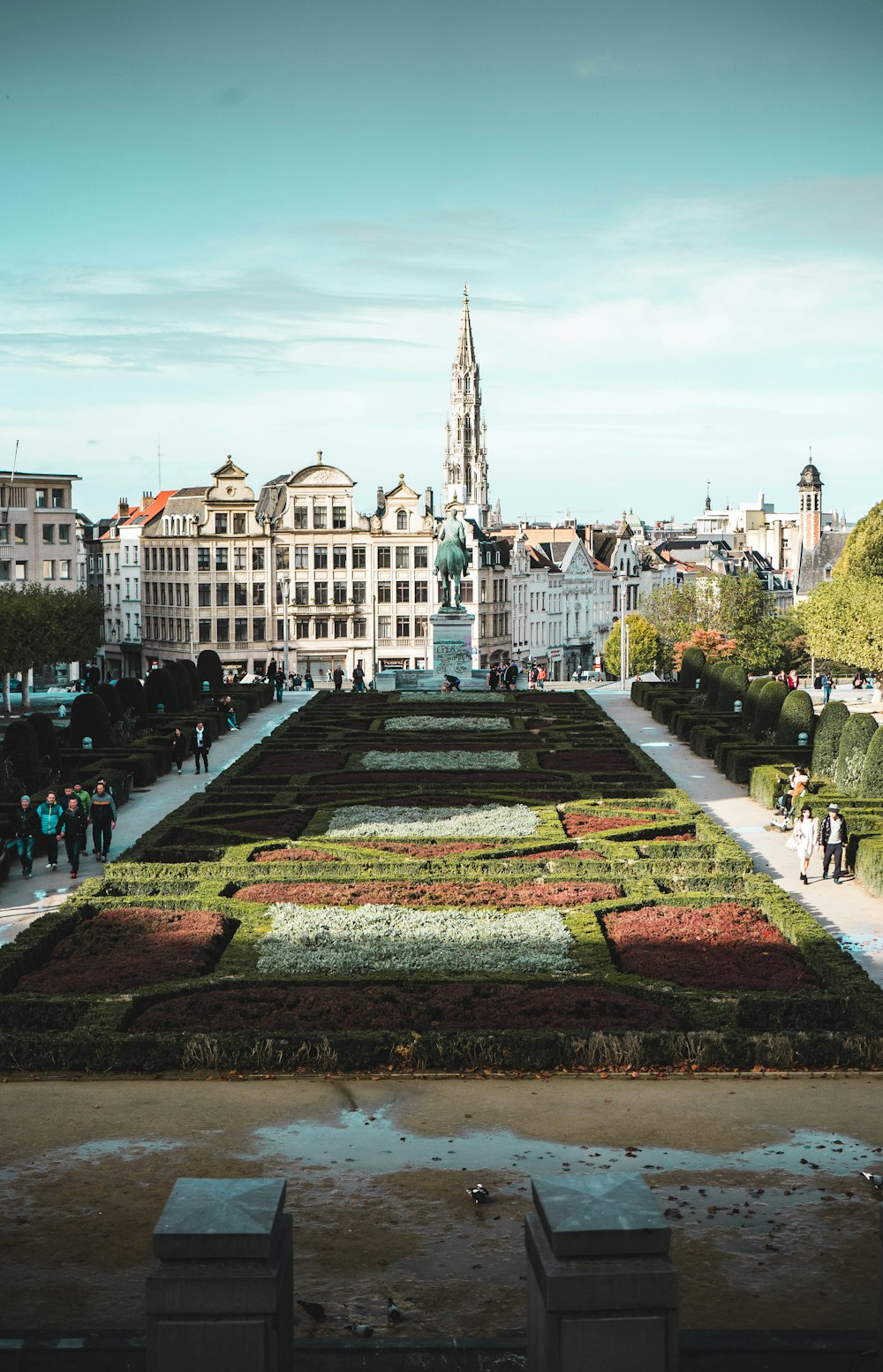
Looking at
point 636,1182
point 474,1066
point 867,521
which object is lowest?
point 474,1066

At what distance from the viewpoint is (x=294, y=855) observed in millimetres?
27688

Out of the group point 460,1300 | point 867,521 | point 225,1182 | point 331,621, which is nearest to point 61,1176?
point 460,1300

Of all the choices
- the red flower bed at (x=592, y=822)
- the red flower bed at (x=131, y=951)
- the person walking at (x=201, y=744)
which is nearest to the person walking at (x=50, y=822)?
the red flower bed at (x=131, y=951)

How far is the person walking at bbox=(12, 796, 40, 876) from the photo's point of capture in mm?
27750

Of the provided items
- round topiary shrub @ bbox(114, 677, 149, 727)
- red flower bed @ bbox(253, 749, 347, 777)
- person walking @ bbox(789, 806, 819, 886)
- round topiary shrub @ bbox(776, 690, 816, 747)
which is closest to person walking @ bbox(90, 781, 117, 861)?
red flower bed @ bbox(253, 749, 347, 777)

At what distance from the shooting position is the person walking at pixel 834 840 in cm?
2705

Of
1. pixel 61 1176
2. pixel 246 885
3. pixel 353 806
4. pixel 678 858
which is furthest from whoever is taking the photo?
pixel 353 806

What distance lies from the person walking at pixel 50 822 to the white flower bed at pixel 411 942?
6.25 meters

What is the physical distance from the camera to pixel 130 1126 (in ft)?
47.9

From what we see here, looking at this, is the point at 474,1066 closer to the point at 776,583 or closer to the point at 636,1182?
the point at 636,1182

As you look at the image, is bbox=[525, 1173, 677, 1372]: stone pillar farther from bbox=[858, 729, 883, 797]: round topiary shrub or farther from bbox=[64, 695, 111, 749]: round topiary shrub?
bbox=[64, 695, 111, 749]: round topiary shrub

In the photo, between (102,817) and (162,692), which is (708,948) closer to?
(102,817)

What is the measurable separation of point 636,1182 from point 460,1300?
2560mm

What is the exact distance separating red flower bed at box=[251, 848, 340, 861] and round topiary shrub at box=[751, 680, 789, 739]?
21.5 m
